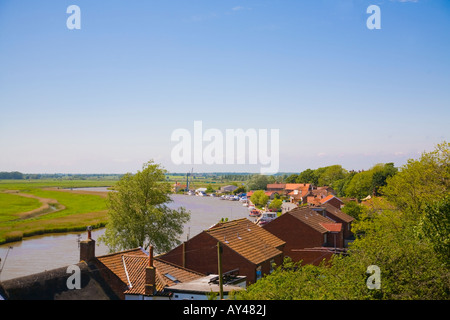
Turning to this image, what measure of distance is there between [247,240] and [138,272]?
32.6 ft

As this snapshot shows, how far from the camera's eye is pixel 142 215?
123ft

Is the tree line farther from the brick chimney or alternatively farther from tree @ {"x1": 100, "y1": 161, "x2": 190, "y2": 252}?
tree @ {"x1": 100, "y1": 161, "x2": 190, "y2": 252}

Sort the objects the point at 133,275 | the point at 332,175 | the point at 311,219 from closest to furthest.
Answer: the point at 133,275 → the point at 311,219 → the point at 332,175

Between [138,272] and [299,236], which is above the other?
[138,272]

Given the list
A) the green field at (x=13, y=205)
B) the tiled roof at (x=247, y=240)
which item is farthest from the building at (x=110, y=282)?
the green field at (x=13, y=205)

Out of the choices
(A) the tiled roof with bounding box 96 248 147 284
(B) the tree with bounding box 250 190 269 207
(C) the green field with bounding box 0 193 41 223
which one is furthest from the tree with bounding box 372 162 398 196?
(A) the tiled roof with bounding box 96 248 147 284

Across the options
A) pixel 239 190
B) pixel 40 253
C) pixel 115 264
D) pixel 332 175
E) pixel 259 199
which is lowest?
pixel 40 253

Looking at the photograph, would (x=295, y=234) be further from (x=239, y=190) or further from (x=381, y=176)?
(x=239, y=190)

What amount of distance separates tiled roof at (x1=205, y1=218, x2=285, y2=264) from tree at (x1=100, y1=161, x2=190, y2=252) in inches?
361

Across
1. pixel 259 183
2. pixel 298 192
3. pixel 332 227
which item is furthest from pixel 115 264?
pixel 259 183

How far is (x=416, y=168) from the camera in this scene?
3316 cm

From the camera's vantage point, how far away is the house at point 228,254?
25.8 metres

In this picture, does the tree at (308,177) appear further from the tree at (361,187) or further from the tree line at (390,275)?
the tree line at (390,275)
